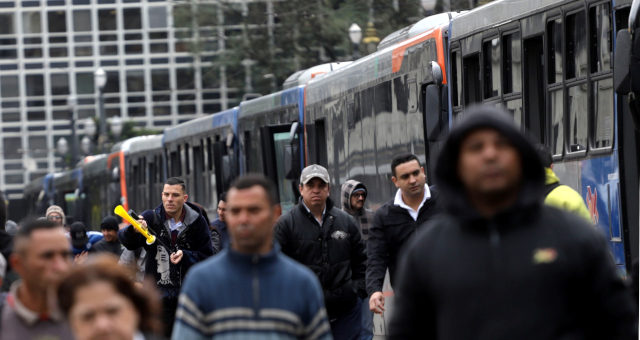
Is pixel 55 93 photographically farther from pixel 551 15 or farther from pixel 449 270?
pixel 449 270

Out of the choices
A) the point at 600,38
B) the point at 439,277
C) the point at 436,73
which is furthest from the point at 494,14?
the point at 439,277

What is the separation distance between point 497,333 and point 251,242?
1261mm

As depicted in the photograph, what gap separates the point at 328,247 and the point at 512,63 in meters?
3.17

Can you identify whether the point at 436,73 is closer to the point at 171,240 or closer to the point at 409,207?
the point at 171,240

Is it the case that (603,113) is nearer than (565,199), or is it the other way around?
(565,199)

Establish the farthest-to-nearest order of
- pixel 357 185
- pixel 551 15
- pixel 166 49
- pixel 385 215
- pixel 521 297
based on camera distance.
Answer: pixel 166 49 → pixel 357 185 → pixel 551 15 → pixel 385 215 → pixel 521 297

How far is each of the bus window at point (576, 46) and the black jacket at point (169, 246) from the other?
297cm

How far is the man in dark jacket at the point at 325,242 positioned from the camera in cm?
1123

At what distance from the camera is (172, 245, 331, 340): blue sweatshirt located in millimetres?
5773

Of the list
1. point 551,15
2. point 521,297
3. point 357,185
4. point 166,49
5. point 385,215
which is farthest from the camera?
point 166,49

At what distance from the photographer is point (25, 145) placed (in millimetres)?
95812

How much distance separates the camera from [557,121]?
12.7 meters

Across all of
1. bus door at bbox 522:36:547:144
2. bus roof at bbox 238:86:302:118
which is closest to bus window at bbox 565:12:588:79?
bus door at bbox 522:36:547:144

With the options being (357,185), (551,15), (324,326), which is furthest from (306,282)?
(357,185)
